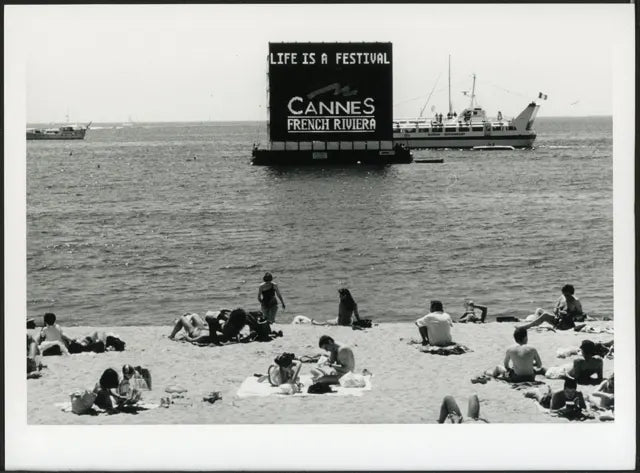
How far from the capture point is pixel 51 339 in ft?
42.5

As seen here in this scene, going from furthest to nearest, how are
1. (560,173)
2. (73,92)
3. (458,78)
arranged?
1. (560,173)
2. (458,78)
3. (73,92)

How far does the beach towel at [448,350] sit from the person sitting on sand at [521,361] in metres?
1.26

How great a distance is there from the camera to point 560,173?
38.8 meters

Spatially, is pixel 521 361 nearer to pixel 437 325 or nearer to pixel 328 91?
pixel 437 325

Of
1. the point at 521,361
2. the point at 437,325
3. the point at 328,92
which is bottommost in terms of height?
the point at 521,361

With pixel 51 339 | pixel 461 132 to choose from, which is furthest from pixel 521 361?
pixel 461 132

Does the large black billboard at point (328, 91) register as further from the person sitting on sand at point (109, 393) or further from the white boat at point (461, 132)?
the white boat at point (461, 132)

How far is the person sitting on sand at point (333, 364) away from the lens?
1152 centimetres

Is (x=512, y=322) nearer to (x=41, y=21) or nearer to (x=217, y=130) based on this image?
(x=41, y=21)

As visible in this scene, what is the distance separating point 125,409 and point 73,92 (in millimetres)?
7823

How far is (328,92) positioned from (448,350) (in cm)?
695

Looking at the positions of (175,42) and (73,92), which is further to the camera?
(73,92)

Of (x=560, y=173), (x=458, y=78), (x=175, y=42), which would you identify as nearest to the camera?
(x=175, y=42)

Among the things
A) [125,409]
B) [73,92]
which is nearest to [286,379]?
[125,409]
